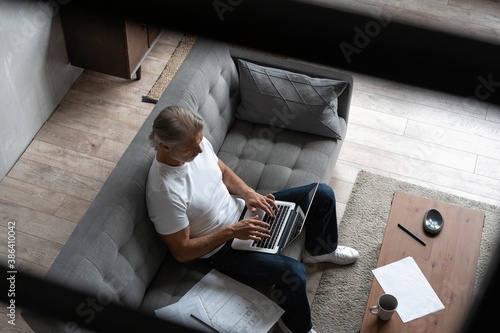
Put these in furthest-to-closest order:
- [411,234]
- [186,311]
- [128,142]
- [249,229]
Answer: [128,142] < [411,234] < [249,229] < [186,311]

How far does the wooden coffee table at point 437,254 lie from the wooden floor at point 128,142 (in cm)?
43

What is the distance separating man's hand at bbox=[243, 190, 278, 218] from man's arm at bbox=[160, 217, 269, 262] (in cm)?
8

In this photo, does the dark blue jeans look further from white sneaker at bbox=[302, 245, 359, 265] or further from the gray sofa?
white sneaker at bbox=[302, 245, 359, 265]

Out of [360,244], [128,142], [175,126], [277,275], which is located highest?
[175,126]

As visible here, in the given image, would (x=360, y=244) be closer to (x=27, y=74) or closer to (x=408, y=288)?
(x=408, y=288)

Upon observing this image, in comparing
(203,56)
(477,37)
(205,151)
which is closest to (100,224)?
(205,151)

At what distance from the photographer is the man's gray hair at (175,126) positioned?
2068mm

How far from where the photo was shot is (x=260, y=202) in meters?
2.45

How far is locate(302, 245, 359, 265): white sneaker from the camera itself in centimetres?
278

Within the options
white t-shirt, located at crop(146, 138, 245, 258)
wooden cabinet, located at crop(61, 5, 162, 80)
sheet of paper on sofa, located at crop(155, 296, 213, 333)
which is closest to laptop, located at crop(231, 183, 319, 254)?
white t-shirt, located at crop(146, 138, 245, 258)

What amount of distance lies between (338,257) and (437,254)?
17.4 inches

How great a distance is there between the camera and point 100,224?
214 cm

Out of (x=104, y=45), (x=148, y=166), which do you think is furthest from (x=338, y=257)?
(x=104, y=45)

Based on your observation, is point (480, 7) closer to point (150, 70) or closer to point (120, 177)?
point (150, 70)
